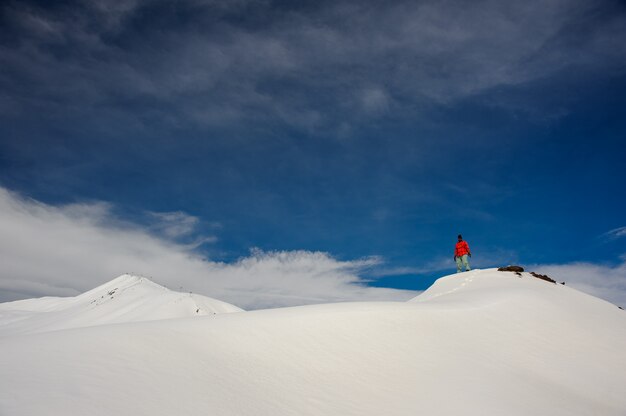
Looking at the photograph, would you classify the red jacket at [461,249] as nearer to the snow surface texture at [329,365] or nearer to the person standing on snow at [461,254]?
the person standing on snow at [461,254]

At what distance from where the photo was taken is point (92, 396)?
3770 millimetres

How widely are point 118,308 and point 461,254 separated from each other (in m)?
22.0

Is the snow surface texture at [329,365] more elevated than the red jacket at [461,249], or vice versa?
the red jacket at [461,249]

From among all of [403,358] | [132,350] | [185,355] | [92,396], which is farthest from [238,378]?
[403,358]

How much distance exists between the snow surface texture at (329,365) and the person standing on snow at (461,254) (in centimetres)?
651

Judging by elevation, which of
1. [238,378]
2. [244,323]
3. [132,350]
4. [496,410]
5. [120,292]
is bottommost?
[496,410]

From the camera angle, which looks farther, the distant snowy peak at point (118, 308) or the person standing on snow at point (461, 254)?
the distant snowy peak at point (118, 308)

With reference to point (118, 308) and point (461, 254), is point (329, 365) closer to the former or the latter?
point (461, 254)

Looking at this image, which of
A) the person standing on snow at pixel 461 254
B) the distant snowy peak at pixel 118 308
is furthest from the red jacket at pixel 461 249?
the distant snowy peak at pixel 118 308

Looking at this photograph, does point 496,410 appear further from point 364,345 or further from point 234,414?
point 234,414

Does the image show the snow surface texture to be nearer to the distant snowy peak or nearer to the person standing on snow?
the person standing on snow

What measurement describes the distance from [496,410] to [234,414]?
3.99m

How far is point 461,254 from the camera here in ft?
56.9

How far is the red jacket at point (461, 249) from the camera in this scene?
17.2 m
